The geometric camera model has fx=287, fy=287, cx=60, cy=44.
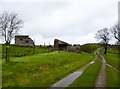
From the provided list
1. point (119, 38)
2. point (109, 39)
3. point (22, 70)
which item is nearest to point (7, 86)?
point (22, 70)

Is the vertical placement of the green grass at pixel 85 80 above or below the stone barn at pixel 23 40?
below

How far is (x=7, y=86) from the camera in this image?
28312 millimetres

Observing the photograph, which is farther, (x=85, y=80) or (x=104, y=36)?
(x=104, y=36)

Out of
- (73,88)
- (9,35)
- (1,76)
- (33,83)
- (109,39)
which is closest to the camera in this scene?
(73,88)

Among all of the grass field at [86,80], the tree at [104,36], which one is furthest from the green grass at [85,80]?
the tree at [104,36]

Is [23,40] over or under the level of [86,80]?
over

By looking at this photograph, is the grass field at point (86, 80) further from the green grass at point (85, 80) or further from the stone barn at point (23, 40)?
the stone barn at point (23, 40)

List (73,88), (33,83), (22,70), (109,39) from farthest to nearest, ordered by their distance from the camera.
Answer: (109,39) → (22,70) → (33,83) → (73,88)

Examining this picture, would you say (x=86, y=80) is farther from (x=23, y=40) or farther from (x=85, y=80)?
(x=23, y=40)

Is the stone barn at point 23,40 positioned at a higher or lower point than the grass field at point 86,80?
higher

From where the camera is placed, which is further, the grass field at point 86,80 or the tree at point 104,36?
the tree at point 104,36

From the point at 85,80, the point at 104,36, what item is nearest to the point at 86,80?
the point at 85,80

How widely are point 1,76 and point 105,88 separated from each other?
43.0 ft

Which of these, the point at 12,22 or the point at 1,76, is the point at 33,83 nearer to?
the point at 1,76
